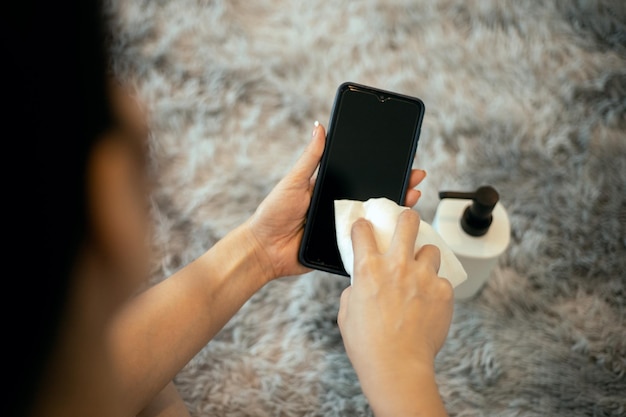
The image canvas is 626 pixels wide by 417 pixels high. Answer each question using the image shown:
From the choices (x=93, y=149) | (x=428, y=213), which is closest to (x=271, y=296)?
(x=428, y=213)

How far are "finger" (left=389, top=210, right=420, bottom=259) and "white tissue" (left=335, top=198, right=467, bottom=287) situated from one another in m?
0.02

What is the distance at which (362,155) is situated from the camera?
552 millimetres

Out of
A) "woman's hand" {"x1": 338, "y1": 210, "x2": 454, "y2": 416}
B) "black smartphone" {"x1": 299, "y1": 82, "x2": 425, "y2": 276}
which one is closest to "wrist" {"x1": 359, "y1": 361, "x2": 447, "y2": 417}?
"woman's hand" {"x1": 338, "y1": 210, "x2": 454, "y2": 416}

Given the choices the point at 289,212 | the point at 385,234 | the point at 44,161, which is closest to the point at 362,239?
the point at 385,234

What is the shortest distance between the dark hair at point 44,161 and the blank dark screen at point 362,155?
347mm

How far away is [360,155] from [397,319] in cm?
20

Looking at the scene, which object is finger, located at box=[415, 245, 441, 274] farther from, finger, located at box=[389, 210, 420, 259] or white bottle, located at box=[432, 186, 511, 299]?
white bottle, located at box=[432, 186, 511, 299]

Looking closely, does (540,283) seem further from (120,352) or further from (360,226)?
(120,352)

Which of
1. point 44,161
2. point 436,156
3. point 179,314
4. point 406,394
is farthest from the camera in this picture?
point 436,156

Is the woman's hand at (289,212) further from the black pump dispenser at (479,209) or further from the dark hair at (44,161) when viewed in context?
the dark hair at (44,161)

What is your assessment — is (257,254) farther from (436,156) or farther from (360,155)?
(436,156)

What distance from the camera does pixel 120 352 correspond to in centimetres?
47

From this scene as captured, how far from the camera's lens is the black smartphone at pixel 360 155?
0.55 meters

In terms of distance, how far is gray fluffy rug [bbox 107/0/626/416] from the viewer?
0.63m
